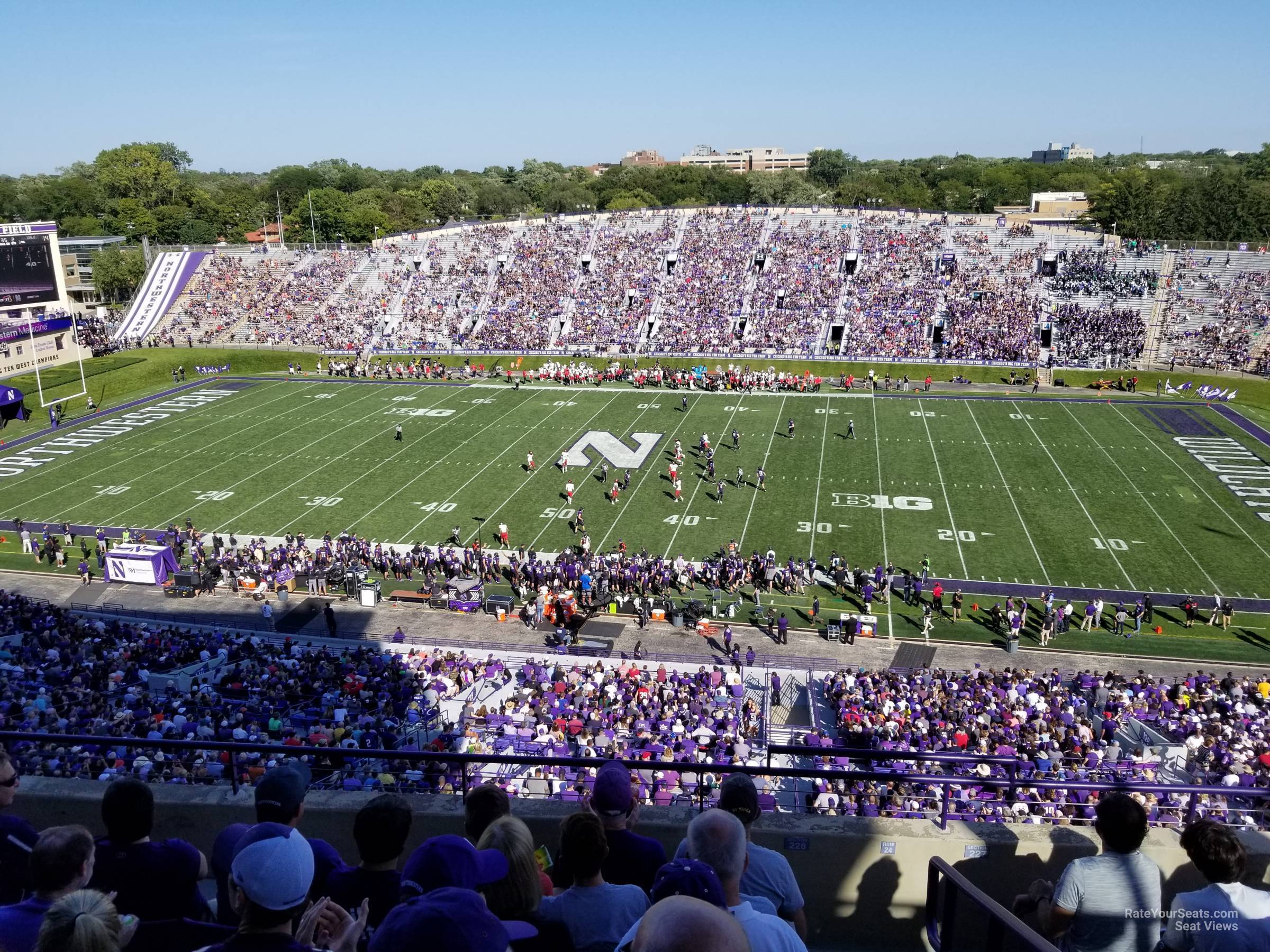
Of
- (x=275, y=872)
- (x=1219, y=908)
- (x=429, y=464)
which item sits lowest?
(x=429, y=464)

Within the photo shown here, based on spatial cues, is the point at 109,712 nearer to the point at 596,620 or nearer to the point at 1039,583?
the point at 596,620

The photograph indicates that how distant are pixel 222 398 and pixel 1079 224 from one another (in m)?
67.5

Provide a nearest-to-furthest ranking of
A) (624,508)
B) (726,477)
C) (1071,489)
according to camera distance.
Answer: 1. (624,508)
2. (1071,489)
3. (726,477)

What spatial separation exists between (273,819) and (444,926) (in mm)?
1956

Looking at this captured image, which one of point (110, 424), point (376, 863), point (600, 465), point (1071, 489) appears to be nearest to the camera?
point (376, 863)

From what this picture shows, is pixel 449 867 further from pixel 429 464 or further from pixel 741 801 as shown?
pixel 429 464

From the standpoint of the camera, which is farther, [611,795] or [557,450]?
[557,450]

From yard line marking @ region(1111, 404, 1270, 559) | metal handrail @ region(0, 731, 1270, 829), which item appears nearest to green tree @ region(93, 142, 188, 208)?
yard line marking @ region(1111, 404, 1270, 559)

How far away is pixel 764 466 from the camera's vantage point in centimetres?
3725

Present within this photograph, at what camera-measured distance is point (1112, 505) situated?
32469 millimetres

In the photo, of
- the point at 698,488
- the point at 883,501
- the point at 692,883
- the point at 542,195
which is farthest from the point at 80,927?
the point at 542,195

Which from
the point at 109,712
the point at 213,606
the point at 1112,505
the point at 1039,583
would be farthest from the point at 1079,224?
the point at 109,712

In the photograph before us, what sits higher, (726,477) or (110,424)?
(110,424)

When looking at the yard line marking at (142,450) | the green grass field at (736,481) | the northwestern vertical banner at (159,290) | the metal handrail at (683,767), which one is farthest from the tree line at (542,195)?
the metal handrail at (683,767)
